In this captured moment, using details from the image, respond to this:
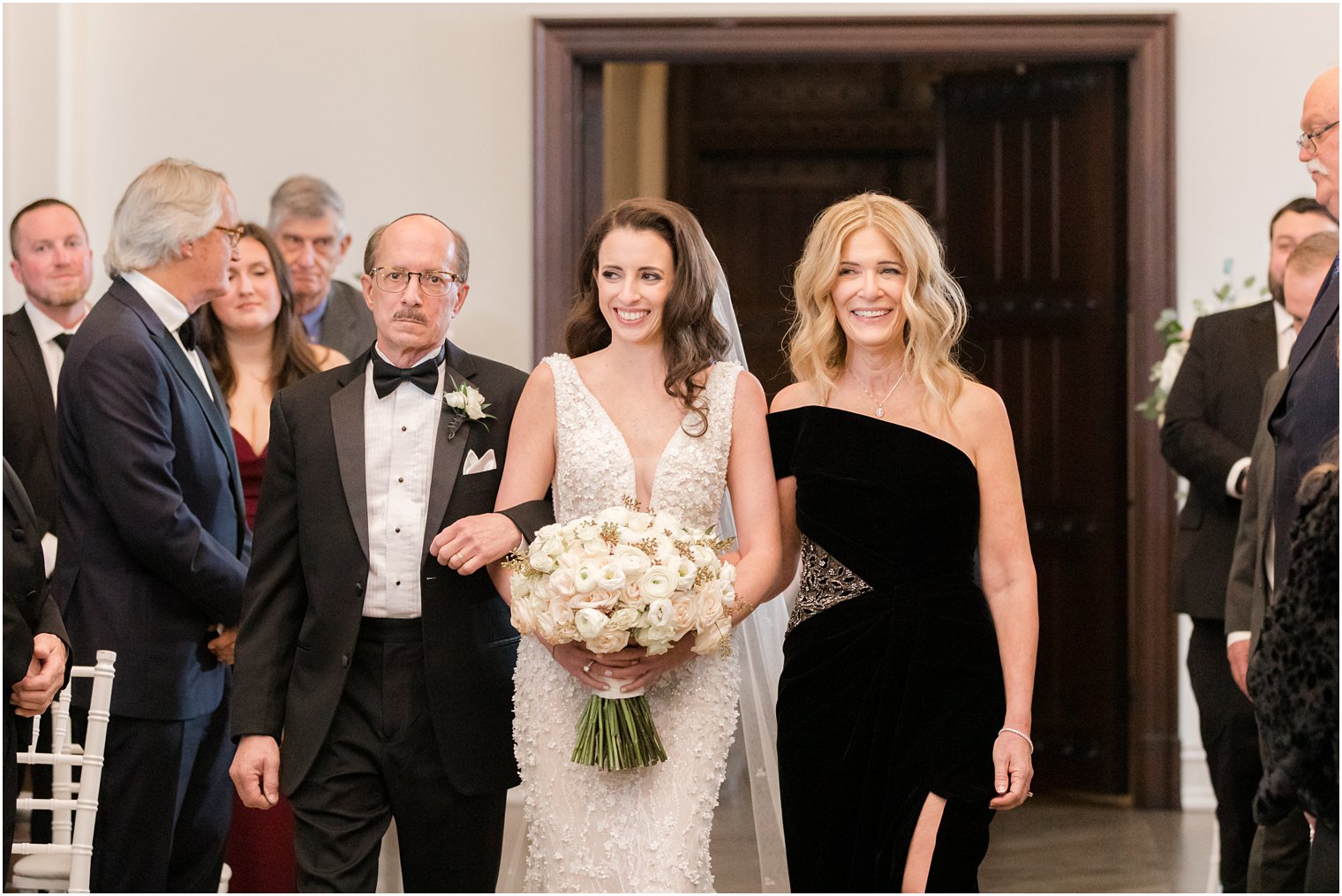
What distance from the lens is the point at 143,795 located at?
395 centimetres

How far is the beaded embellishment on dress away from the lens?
3320mm

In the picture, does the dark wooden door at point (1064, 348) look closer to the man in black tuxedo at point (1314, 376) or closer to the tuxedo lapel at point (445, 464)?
the man in black tuxedo at point (1314, 376)

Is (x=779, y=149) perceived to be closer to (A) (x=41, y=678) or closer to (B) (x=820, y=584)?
(B) (x=820, y=584)

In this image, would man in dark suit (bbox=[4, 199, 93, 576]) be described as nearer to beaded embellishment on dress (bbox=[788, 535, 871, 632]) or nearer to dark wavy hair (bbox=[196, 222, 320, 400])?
dark wavy hair (bbox=[196, 222, 320, 400])

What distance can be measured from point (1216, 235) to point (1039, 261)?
33.1 inches

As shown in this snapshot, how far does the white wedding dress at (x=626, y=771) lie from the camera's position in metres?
3.19

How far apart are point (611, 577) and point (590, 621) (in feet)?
0.31

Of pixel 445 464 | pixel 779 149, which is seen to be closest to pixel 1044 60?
pixel 779 149

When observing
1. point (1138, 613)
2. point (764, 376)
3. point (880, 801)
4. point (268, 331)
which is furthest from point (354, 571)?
point (764, 376)

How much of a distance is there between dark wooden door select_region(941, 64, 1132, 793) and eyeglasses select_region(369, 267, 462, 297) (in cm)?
415

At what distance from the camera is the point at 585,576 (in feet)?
9.71

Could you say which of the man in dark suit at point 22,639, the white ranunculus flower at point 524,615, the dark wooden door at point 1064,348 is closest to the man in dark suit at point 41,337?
the man in dark suit at point 22,639

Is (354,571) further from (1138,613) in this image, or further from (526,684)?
(1138,613)

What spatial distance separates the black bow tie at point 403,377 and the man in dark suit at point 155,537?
0.87 m
